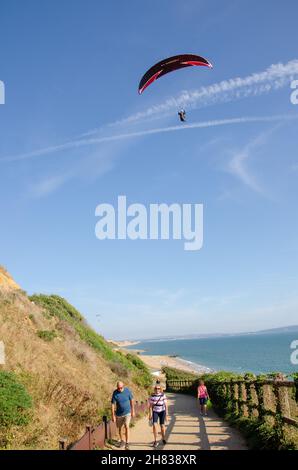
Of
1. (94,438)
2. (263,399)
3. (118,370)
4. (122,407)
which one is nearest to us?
(94,438)

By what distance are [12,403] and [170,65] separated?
16068 mm

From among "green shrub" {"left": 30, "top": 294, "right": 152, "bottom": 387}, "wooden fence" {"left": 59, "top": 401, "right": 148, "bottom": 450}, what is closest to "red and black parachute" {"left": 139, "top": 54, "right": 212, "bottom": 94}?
"green shrub" {"left": 30, "top": 294, "right": 152, "bottom": 387}

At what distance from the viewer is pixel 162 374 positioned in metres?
58.6

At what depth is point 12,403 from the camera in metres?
8.79

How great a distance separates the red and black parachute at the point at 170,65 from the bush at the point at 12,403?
48.8ft

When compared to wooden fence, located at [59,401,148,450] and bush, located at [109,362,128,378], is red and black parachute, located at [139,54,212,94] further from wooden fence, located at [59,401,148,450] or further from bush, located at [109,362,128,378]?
bush, located at [109,362,128,378]

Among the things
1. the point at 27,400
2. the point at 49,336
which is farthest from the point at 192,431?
the point at 49,336

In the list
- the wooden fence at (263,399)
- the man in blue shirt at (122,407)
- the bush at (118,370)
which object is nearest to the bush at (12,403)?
the man in blue shirt at (122,407)

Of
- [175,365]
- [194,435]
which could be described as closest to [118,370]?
[194,435]

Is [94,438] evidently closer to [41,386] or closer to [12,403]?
[12,403]

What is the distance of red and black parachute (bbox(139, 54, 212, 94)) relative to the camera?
18667 millimetres

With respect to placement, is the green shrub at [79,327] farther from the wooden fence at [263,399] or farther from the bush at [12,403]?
the bush at [12,403]

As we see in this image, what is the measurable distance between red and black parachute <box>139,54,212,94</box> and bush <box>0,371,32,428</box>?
1487 centimetres
